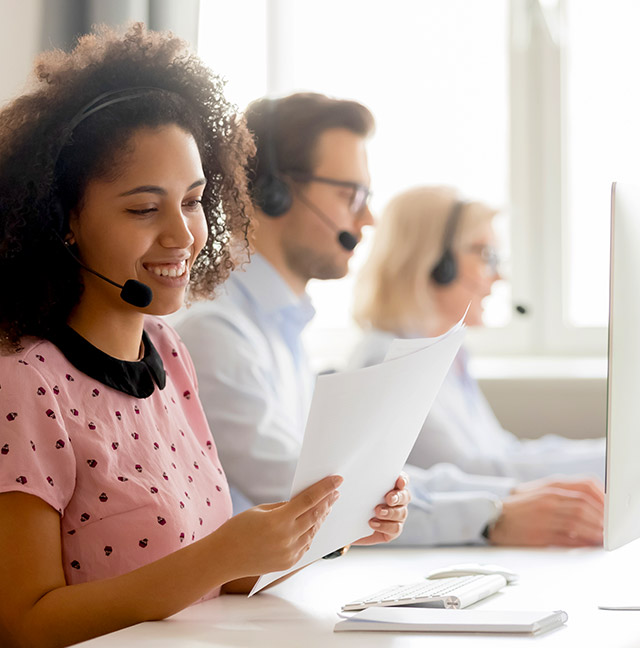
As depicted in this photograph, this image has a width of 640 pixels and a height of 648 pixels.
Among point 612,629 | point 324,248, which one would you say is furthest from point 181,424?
point 324,248

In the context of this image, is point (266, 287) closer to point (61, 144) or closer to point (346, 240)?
point (346, 240)

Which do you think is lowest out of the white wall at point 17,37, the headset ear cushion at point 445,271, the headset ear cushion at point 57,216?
the headset ear cushion at point 445,271

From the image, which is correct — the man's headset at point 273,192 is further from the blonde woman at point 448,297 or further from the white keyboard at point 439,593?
the white keyboard at point 439,593

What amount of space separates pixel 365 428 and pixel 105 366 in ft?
0.93

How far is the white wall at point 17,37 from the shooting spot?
149 centimetres

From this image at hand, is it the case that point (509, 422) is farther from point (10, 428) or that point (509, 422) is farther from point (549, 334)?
point (10, 428)

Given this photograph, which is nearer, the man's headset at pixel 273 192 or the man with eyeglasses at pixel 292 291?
the man with eyeglasses at pixel 292 291

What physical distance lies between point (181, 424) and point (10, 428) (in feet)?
0.82

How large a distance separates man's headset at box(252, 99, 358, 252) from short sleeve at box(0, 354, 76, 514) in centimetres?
71

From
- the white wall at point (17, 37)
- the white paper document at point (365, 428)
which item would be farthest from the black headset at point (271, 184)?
the white paper document at point (365, 428)

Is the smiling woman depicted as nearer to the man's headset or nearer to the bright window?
the man's headset

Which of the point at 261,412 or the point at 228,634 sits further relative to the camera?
the point at 261,412

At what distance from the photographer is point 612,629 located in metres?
0.91

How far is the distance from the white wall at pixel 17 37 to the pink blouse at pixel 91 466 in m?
0.68
